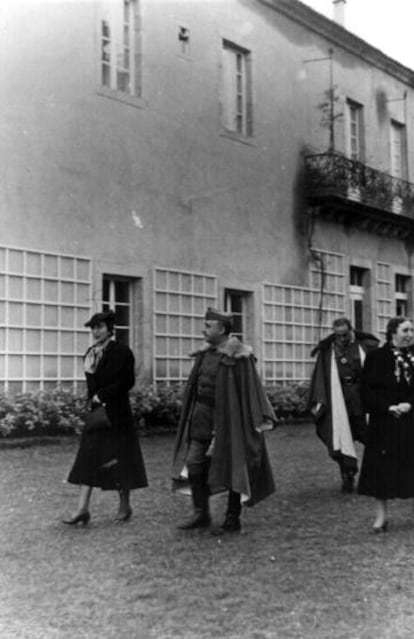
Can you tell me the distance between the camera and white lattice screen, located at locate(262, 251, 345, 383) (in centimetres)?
1939

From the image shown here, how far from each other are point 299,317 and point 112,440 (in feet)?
43.9

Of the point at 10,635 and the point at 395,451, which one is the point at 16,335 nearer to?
the point at 395,451

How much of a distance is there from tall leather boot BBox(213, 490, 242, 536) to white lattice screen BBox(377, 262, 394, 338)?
1637cm

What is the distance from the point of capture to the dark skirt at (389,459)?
7254 millimetres

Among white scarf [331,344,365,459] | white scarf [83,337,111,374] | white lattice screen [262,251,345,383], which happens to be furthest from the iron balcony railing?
white scarf [83,337,111,374]

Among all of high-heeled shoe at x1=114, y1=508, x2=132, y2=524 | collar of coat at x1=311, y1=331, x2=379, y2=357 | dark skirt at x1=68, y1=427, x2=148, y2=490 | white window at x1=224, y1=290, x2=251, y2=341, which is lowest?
high-heeled shoe at x1=114, y1=508, x2=132, y2=524

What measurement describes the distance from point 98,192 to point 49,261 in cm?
163

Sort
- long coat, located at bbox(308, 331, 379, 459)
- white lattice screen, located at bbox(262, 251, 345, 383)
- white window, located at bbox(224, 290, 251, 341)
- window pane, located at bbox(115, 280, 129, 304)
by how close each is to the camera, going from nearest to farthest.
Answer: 1. long coat, located at bbox(308, 331, 379, 459)
2. window pane, located at bbox(115, 280, 129, 304)
3. white window, located at bbox(224, 290, 251, 341)
4. white lattice screen, located at bbox(262, 251, 345, 383)

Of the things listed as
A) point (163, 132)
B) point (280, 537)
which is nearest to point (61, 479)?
point (280, 537)

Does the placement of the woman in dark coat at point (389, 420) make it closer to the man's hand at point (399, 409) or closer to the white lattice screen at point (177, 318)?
the man's hand at point (399, 409)

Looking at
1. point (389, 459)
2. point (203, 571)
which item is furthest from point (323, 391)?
point (203, 571)

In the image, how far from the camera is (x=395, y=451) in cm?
732

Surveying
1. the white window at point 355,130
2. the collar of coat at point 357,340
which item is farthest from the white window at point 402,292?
the collar of coat at point 357,340

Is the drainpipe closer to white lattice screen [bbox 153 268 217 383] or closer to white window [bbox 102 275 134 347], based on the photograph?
white lattice screen [bbox 153 268 217 383]
